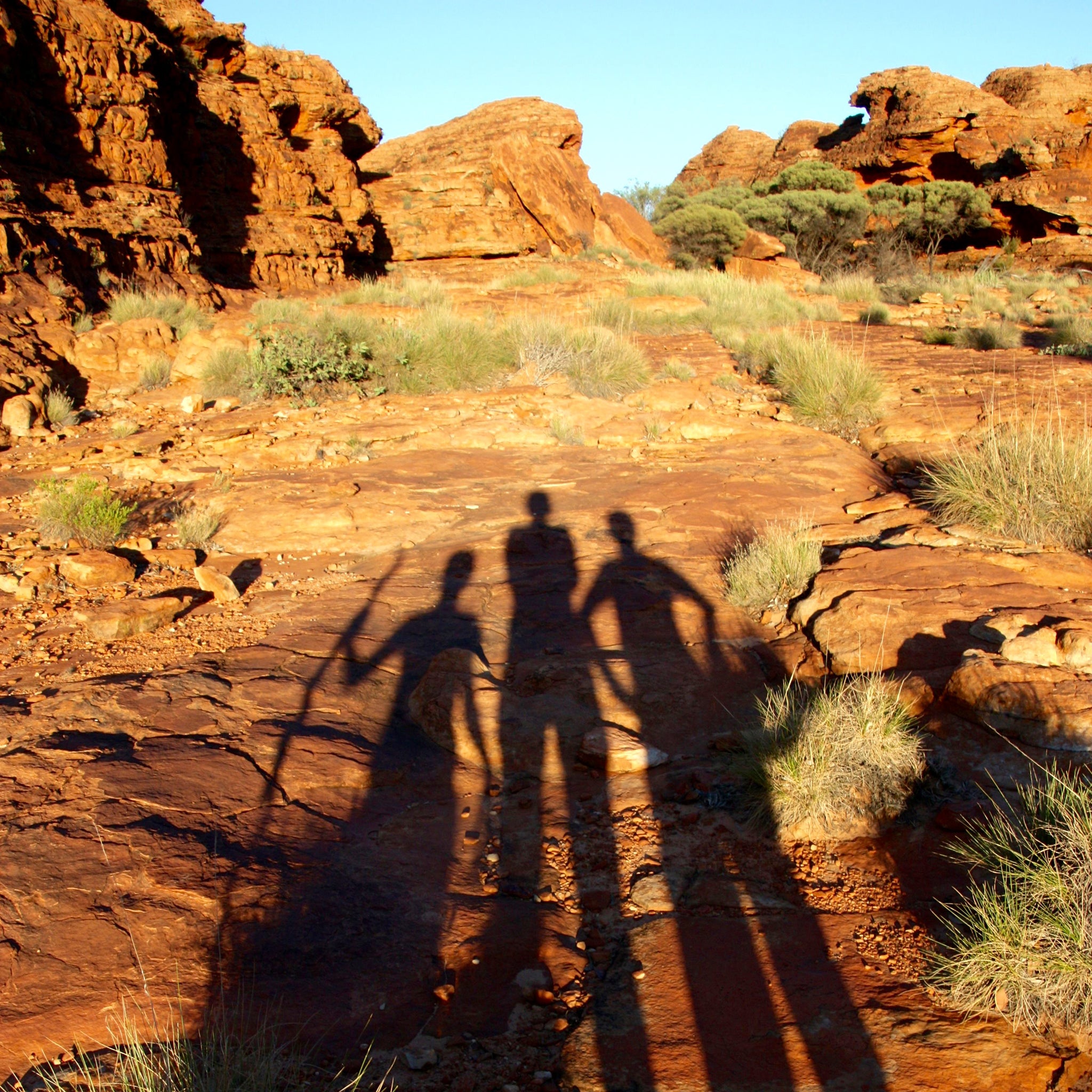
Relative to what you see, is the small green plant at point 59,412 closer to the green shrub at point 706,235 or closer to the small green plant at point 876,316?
the small green plant at point 876,316

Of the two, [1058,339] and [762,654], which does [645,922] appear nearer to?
[762,654]

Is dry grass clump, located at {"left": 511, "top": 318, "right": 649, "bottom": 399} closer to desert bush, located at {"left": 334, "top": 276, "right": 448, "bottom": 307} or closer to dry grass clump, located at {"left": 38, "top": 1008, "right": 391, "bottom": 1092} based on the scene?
desert bush, located at {"left": 334, "top": 276, "right": 448, "bottom": 307}

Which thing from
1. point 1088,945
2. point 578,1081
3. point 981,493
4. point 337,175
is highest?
point 337,175

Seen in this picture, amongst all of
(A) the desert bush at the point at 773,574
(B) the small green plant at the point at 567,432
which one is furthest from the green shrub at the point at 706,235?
(A) the desert bush at the point at 773,574

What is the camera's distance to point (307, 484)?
6.50 metres

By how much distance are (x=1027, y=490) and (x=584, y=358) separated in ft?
20.0

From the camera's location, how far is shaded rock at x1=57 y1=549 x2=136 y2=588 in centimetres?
475

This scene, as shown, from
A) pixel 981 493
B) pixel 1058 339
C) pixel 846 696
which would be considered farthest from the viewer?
pixel 1058 339

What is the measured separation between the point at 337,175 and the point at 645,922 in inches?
774

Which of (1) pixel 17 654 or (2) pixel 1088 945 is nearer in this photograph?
(2) pixel 1088 945

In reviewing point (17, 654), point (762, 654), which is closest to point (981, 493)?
point (762, 654)

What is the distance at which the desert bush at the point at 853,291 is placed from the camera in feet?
59.7

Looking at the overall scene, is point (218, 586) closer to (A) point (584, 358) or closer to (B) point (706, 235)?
(A) point (584, 358)

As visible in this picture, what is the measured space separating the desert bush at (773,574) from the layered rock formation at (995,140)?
25.1 m
